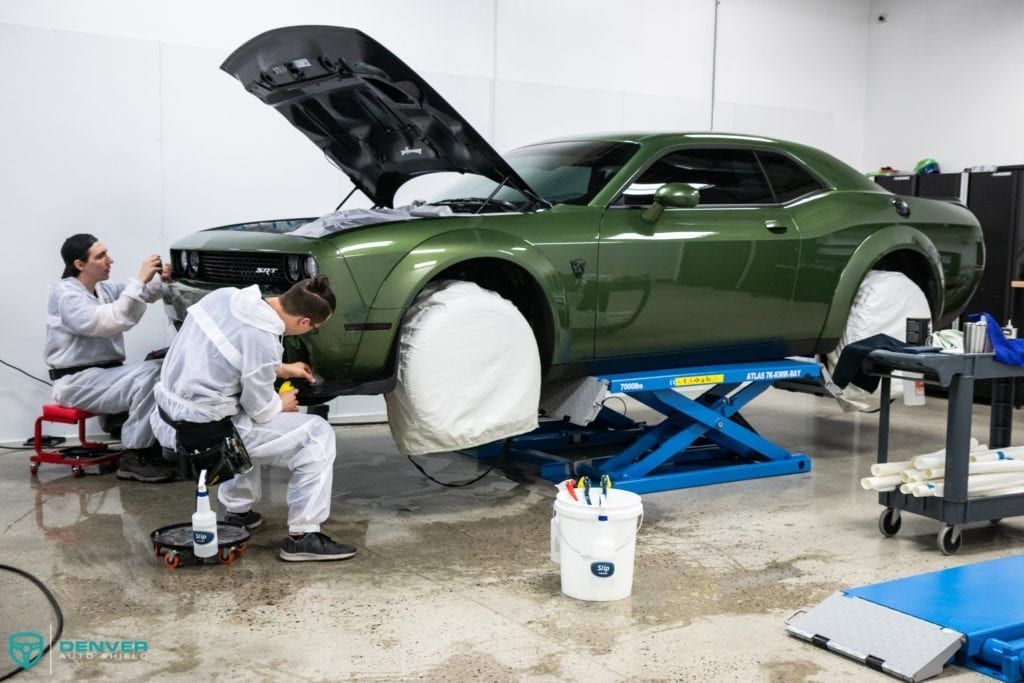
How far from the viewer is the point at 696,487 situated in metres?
4.85

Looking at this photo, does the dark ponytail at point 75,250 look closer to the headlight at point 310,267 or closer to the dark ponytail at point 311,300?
the headlight at point 310,267

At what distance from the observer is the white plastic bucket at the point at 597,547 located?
324 cm

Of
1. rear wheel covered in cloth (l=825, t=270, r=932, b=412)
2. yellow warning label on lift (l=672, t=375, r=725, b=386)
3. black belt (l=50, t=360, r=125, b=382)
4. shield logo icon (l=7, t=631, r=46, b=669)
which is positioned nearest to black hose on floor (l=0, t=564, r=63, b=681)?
shield logo icon (l=7, t=631, r=46, b=669)

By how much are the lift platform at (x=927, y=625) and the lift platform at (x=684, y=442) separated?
5.15 feet

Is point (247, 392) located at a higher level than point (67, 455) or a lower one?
higher

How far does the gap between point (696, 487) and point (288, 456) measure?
6.91 feet

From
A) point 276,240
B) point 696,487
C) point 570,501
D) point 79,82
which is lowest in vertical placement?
point 696,487

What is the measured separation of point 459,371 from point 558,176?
4.20 ft

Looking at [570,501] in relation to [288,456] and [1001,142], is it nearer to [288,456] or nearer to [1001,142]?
[288,456]

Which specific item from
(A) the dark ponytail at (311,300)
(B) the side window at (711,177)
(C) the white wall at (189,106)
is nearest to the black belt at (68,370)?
(C) the white wall at (189,106)

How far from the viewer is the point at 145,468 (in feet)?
16.1

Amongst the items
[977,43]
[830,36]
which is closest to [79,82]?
[830,36]

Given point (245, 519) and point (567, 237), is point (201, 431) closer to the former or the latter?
point (245, 519)

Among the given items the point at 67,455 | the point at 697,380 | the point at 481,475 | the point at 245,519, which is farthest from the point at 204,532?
the point at 697,380
